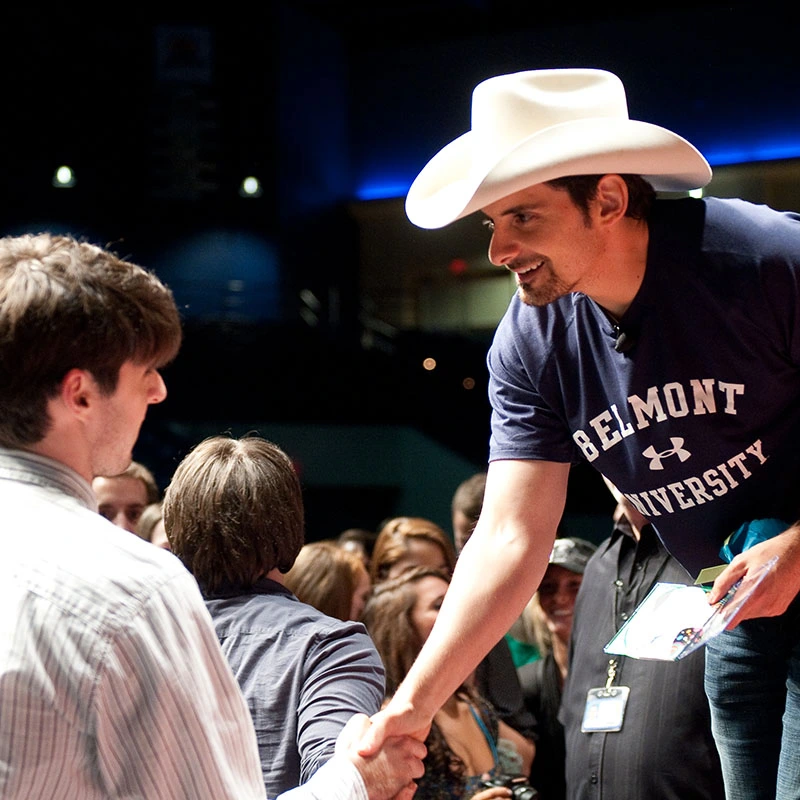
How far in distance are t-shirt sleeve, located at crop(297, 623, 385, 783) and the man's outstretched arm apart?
0.06 meters

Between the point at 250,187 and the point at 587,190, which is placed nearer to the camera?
the point at 587,190

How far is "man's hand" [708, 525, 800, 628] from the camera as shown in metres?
1.77

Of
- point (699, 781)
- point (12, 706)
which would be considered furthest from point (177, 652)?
point (699, 781)

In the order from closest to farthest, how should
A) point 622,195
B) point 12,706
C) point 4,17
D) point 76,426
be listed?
point 12,706
point 76,426
point 622,195
point 4,17

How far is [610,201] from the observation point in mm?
1933

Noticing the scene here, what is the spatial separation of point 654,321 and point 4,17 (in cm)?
1471

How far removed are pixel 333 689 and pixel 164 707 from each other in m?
0.73

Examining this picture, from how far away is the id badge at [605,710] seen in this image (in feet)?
9.29

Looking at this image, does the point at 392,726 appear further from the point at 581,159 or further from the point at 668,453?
the point at 581,159

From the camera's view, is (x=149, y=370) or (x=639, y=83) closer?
(x=149, y=370)

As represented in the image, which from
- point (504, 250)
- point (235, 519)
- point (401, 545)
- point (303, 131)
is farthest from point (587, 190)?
point (303, 131)

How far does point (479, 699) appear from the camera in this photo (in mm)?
3068

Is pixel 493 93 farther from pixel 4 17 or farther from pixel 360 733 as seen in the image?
pixel 4 17

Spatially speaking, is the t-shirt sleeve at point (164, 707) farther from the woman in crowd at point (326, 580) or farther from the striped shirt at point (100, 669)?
the woman in crowd at point (326, 580)
